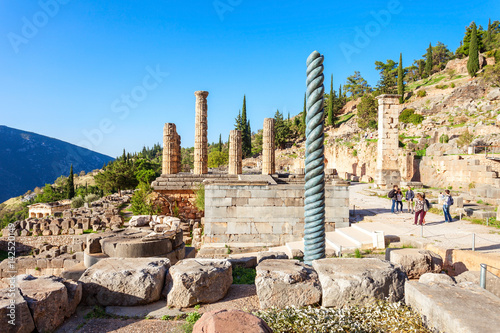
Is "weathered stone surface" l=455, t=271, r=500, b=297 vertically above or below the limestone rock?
below

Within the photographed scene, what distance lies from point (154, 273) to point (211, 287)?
27.2 inches

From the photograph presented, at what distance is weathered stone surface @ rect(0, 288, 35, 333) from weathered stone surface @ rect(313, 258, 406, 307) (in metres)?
2.85

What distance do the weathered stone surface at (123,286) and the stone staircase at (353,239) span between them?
4.90 metres

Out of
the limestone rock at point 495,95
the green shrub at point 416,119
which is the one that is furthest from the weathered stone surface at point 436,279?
the limestone rock at point 495,95

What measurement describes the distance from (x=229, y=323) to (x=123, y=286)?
172cm

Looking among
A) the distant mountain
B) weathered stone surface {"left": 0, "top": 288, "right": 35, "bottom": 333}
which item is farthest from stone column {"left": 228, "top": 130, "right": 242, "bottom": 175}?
the distant mountain

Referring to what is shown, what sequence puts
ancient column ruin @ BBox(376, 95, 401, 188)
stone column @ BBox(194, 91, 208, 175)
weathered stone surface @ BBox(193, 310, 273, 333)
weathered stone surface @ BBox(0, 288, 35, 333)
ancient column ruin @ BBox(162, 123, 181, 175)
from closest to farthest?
1. weathered stone surface @ BBox(193, 310, 273, 333)
2. weathered stone surface @ BBox(0, 288, 35, 333)
3. ancient column ruin @ BBox(162, 123, 181, 175)
4. stone column @ BBox(194, 91, 208, 175)
5. ancient column ruin @ BBox(376, 95, 401, 188)

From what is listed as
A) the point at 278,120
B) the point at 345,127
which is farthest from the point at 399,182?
the point at 278,120

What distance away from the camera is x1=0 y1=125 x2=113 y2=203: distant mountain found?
3826 inches

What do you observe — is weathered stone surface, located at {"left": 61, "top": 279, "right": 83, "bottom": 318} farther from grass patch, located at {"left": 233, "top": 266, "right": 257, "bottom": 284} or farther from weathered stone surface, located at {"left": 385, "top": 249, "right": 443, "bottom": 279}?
weathered stone surface, located at {"left": 385, "top": 249, "right": 443, "bottom": 279}

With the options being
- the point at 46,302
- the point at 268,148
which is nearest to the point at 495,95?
the point at 268,148

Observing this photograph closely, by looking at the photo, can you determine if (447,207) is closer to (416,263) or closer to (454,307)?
(416,263)

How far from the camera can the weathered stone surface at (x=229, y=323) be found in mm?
2141

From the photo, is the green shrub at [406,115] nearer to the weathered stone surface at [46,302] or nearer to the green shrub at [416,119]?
the green shrub at [416,119]
